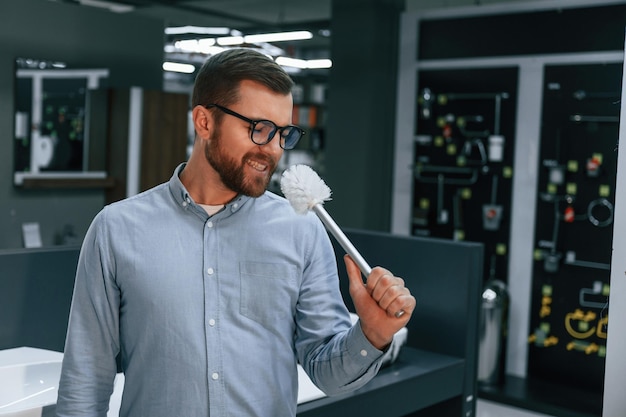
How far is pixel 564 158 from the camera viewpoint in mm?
5871

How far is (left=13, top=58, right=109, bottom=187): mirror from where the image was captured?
261 inches

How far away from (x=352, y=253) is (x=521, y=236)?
483 centimetres

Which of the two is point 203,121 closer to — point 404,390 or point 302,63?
point 404,390

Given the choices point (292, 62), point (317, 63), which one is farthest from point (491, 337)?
point (317, 63)

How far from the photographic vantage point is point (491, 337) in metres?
5.81

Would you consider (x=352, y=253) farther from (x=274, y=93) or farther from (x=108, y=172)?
(x=108, y=172)

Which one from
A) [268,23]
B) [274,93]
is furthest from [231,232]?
[268,23]

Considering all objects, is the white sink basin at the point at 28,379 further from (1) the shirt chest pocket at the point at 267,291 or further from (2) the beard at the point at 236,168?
(2) the beard at the point at 236,168

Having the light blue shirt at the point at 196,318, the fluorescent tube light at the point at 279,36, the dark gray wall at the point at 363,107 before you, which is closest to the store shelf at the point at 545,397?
the dark gray wall at the point at 363,107

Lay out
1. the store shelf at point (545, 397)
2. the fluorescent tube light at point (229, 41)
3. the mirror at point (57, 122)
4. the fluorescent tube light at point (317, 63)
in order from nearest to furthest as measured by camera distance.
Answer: the store shelf at point (545, 397)
the mirror at point (57, 122)
the fluorescent tube light at point (229, 41)
the fluorescent tube light at point (317, 63)

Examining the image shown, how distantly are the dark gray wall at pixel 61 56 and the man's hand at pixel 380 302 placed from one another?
5.14 meters

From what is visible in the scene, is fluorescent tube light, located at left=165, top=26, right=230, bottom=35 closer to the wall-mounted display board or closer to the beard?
the wall-mounted display board

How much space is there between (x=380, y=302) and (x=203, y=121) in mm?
603

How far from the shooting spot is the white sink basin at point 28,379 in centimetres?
248
